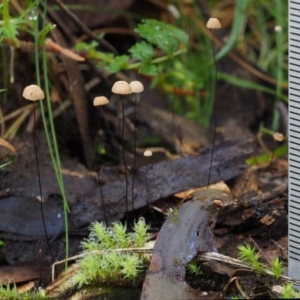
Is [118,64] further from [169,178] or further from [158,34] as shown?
[169,178]

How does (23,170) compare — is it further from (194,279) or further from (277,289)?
(277,289)

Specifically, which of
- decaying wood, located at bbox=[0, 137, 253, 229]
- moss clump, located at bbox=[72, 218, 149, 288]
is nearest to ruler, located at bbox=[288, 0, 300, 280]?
moss clump, located at bbox=[72, 218, 149, 288]

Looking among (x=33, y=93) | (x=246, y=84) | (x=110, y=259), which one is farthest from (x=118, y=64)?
(x=246, y=84)

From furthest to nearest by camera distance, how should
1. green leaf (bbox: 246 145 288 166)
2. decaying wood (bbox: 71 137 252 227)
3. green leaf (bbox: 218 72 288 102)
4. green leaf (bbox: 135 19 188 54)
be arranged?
green leaf (bbox: 218 72 288 102) < green leaf (bbox: 246 145 288 166) < green leaf (bbox: 135 19 188 54) < decaying wood (bbox: 71 137 252 227)

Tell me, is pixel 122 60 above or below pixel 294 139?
above

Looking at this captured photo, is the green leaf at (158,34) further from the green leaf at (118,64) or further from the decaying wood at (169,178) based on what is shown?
the decaying wood at (169,178)

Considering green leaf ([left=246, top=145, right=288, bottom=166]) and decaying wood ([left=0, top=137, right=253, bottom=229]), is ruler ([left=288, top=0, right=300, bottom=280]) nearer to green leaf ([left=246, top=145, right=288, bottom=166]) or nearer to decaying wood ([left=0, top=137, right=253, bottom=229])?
decaying wood ([left=0, top=137, right=253, bottom=229])

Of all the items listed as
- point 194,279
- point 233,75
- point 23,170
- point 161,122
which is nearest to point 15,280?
point 23,170

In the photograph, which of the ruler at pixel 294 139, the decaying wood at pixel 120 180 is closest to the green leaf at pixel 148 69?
the decaying wood at pixel 120 180

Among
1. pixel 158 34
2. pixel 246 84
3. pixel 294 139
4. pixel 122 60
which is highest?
pixel 158 34
